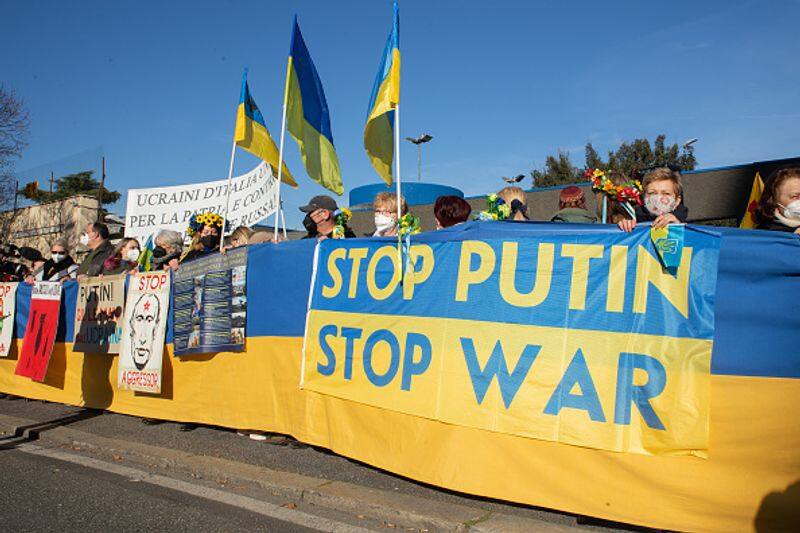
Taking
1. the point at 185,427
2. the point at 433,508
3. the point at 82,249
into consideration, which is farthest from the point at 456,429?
the point at 82,249

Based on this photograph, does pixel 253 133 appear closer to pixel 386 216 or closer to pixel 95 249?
pixel 386 216

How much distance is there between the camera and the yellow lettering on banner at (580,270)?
→ 3482mm

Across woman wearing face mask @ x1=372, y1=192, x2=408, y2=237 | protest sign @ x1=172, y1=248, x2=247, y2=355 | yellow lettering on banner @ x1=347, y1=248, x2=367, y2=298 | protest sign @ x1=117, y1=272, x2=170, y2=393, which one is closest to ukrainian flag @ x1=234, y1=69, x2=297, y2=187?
protest sign @ x1=172, y1=248, x2=247, y2=355

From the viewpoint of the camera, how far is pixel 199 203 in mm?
11680

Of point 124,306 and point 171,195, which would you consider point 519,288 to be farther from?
point 171,195

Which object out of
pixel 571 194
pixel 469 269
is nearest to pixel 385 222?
pixel 469 269

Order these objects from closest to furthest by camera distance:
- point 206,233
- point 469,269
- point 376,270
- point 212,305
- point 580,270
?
point 580,270 < point 469,269 < point 376,270 < point 212,305 < point 206,233

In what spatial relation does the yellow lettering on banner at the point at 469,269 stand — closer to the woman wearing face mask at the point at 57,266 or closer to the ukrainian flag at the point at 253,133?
the ukrainian flag at the point at 253,133

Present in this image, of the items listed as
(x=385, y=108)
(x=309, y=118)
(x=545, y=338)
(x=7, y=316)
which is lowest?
(x=7, y=316)

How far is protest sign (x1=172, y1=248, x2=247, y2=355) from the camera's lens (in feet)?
17.8

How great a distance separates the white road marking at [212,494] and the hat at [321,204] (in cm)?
259

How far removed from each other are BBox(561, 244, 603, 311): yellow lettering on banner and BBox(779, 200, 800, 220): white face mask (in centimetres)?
102

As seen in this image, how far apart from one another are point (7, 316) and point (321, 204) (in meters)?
5.21

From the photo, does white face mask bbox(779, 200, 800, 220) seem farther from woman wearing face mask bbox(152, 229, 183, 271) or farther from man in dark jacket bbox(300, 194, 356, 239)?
woman wearing face mask bbox(152, 229, 183, 271)
